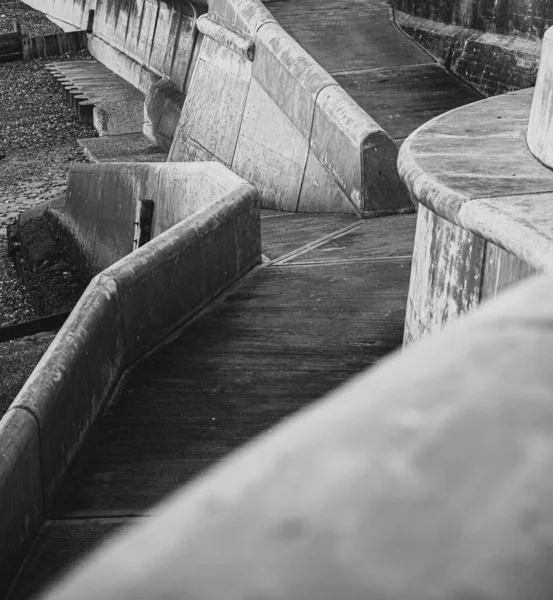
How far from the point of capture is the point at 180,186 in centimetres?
865

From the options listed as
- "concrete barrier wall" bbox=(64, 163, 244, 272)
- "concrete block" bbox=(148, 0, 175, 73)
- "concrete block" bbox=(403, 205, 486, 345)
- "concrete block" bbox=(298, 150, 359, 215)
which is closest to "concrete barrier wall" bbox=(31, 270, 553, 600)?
"concrete block" bbox=(403, 205, 486, 345)

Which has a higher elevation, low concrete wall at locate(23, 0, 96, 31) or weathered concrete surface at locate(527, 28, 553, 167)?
weathered concrete surface at locate(527, 28, 553, 167)

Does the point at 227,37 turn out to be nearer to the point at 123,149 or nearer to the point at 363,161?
the point at 363,161

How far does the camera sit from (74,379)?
4.72 m

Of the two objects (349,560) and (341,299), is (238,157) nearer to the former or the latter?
(341,299)

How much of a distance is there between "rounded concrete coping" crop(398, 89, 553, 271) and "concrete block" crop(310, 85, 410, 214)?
3630mm

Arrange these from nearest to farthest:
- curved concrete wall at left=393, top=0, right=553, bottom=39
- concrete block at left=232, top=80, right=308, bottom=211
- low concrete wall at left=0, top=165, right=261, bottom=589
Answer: low concrete wall at left=0, top=165, right=261, bottom=589
curved concrete wall at left=393, top=0, right=553, bottom=39
concrete block at left=232, top=80, right=308, bottom=211

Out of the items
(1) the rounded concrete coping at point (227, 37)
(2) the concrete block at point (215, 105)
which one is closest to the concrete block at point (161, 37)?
(2) the concrete block at point (215, 105)

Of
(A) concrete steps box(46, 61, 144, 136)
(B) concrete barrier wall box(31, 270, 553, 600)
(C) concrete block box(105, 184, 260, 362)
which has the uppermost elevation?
(B) concrete barrier wall box(31, 270, 553, 600)

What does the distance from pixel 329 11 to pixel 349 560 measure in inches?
536

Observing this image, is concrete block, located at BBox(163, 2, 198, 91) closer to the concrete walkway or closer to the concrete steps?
the concrete steps

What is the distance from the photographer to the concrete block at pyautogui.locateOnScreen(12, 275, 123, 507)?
4344 mm

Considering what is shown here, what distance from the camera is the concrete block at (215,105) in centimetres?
1291

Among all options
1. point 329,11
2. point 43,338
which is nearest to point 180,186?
point 43,338
